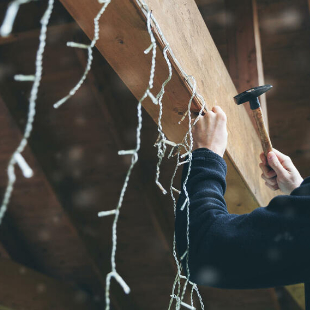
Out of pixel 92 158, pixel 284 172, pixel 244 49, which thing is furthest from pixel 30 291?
pixel 284 172

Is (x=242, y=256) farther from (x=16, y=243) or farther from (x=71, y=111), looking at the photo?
(x=16, y=243)

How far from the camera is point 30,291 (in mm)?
2902

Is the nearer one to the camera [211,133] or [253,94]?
[211,133]

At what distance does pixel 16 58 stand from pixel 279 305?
2.39 m

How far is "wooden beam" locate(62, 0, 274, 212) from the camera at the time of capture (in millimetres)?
825

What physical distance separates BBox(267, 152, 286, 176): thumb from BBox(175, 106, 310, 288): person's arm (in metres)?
0.43

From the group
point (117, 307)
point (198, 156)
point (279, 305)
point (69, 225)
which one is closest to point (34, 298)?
point (69, 225)

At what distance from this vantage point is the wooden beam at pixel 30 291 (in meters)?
2.75

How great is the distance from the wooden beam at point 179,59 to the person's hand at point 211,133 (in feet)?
0.21

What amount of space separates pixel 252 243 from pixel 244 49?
1235mm

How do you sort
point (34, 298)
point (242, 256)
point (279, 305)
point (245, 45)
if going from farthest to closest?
point (279, 305), point (34, 298), point (245, 45), point (242, 256)

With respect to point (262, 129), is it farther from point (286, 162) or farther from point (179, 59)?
point (179, 59)

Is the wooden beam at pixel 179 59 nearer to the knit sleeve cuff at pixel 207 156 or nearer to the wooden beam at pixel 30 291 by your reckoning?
the knit sleeve cuff at pixel 207 156

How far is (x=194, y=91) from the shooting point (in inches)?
40.6
